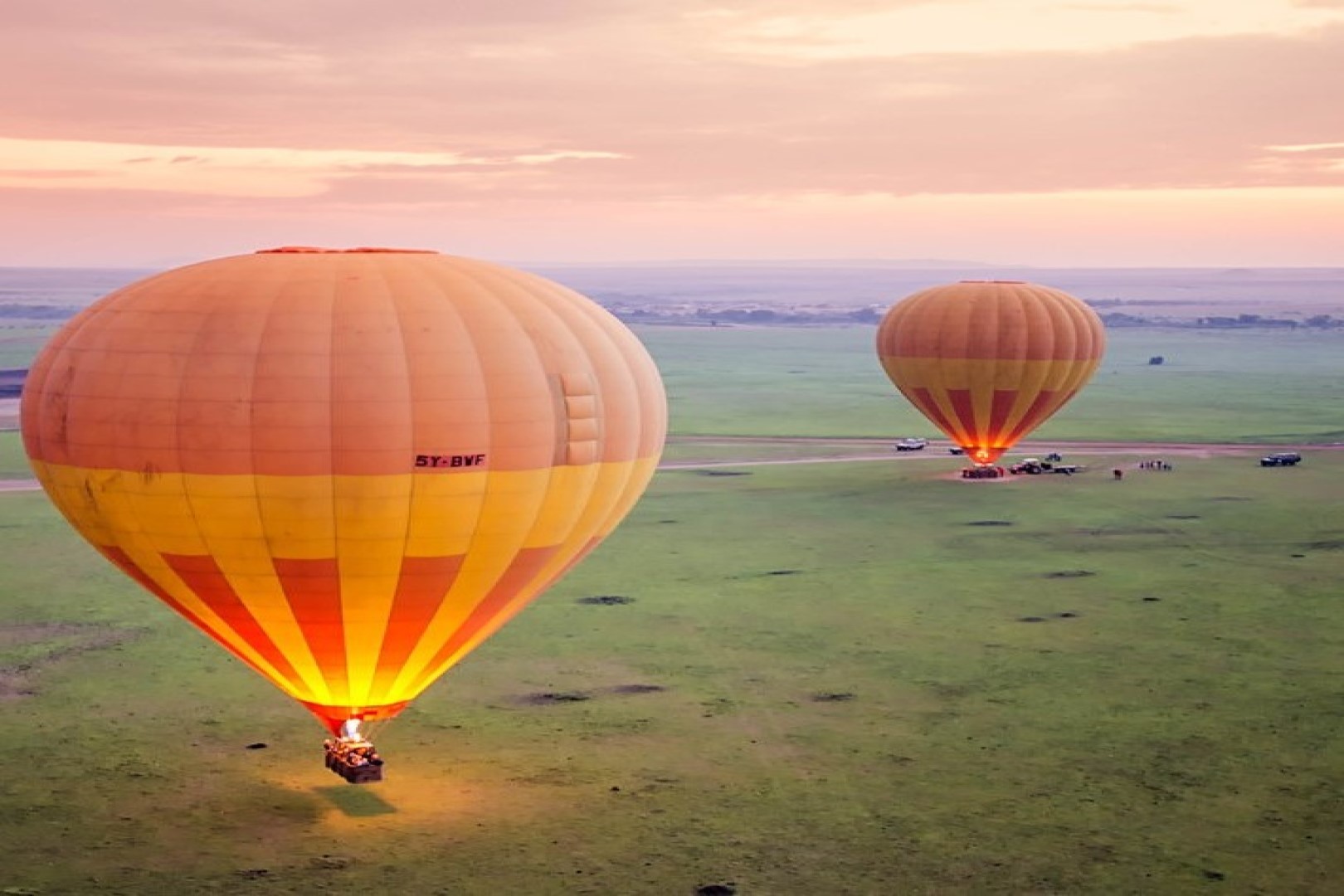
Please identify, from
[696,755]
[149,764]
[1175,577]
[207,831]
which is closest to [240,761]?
[149,764]

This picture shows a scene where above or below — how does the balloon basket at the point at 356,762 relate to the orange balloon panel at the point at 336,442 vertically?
below

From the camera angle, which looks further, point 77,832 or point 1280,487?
point 1280,487

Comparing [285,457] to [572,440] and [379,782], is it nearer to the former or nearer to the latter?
[572,440]

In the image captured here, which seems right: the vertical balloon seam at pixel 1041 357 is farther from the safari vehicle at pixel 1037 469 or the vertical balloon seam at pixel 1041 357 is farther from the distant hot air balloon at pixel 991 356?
the safari vehicle at pixel 1037 469

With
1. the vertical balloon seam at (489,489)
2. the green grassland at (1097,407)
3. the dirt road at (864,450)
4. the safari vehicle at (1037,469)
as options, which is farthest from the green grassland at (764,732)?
the green grassland at (1097,407)

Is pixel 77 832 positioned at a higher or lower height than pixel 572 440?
lower
